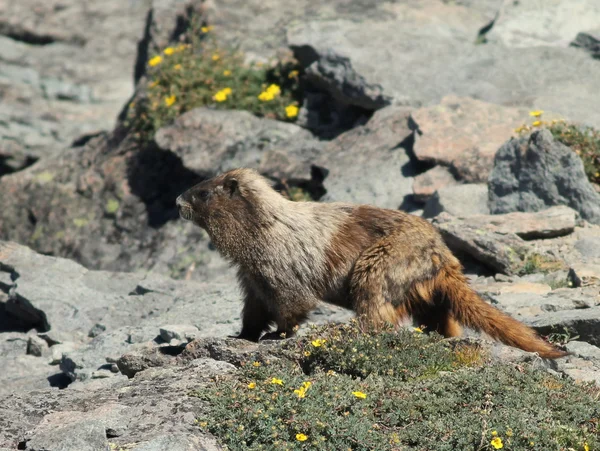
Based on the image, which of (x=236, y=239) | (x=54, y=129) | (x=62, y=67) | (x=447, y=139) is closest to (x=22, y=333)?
(x=236, y=239)

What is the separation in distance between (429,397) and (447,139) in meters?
7.28

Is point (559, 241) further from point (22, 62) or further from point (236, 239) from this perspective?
point (22, 62)

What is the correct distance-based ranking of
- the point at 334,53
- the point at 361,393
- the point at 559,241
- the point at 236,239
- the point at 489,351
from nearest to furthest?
the point at 361,393 < the point at 489,351 < the point at 236,239 < the point at 559,241 < the point at 334,53

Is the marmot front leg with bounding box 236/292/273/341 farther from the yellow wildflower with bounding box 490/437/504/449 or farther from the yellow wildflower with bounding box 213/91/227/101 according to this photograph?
the yellow wildflower with bounding box 213/91/227/101

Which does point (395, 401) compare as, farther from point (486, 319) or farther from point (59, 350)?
point (59, 350)

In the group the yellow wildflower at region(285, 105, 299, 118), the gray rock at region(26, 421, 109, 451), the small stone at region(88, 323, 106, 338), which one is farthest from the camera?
the yellow wildflower at region(285, 105, 299, 118)

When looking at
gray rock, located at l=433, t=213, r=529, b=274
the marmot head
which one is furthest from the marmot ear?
gray rock, located at l=433, t=213, r=529, b=274

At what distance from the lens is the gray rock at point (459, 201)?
12070mm

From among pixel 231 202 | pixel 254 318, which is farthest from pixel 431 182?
pixel 254 318

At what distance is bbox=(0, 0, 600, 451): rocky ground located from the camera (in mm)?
8328

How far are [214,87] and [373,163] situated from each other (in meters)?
3.48

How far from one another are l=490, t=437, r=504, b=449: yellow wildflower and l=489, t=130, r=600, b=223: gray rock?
6096 millimetres

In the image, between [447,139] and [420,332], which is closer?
[420,332]

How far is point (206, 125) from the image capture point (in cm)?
1576
